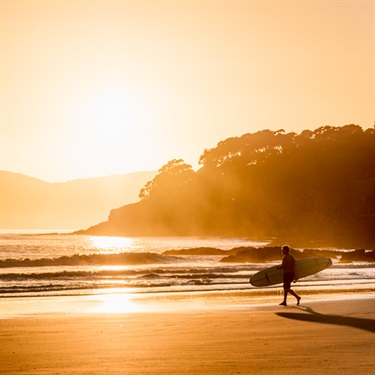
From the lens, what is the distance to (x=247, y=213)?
174 m

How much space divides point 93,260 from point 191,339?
4678 centimetres

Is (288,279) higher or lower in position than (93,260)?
lower

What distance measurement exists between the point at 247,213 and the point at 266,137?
22.9 meters

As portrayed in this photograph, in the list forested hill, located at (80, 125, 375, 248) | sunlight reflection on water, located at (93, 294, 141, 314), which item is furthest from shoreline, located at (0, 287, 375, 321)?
forested hill, located at (80, 125, 375, 248)

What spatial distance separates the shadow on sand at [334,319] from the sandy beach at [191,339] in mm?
21

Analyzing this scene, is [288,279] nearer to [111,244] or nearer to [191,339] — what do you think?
[191,339]

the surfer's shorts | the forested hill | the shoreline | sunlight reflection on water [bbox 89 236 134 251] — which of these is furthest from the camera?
the forested hill

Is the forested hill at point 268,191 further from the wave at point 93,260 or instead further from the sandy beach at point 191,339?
the sandy beach at point 191,339

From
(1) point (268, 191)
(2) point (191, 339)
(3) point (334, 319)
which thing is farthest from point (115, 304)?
(1) point (268, 191)

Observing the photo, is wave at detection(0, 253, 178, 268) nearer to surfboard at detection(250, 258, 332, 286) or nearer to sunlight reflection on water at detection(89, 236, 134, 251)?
surfboard at detection(250, 258, 332, 286)

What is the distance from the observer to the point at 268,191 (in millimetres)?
171125

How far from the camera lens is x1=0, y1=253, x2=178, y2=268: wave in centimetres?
5484

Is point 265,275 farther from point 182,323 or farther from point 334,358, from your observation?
point 334,358

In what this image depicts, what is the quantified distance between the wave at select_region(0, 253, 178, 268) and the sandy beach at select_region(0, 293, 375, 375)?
3280cm
